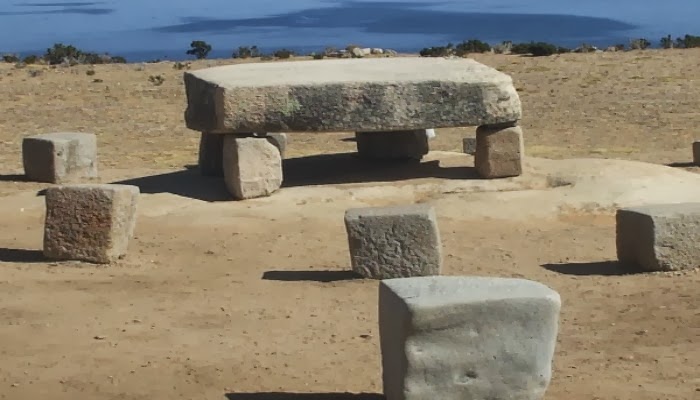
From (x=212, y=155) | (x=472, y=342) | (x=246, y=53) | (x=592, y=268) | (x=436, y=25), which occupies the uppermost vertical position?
(x=472, y=342)

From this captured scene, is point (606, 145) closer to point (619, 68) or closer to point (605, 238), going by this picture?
point (605, 238)

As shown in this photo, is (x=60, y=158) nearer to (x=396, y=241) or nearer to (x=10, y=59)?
(x=396, y=241)

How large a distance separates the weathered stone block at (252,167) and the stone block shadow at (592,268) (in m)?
3.71

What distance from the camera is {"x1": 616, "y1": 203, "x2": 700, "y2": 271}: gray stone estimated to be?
1038cm

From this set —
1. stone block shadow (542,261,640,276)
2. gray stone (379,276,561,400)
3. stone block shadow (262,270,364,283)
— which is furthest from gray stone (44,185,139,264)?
gray stone (379,276,561,400)

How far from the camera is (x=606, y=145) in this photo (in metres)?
18.5

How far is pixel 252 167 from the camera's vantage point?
13.6 metres

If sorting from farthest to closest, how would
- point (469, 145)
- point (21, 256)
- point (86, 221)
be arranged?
point (469, 145) < point (21, 256) < point (86, 221)

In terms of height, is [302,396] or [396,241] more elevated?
[396,241]

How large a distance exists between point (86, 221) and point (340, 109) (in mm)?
3543

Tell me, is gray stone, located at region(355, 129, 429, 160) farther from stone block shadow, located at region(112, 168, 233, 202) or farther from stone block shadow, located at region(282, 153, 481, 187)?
stone block shadow, located at region(112, 168, 233, 202)

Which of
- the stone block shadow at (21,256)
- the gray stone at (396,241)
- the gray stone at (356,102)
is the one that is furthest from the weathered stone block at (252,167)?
the gray stone at (396,241)

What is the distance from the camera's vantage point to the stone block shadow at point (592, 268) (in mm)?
10750

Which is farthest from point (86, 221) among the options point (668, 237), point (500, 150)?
point (500, 150)
